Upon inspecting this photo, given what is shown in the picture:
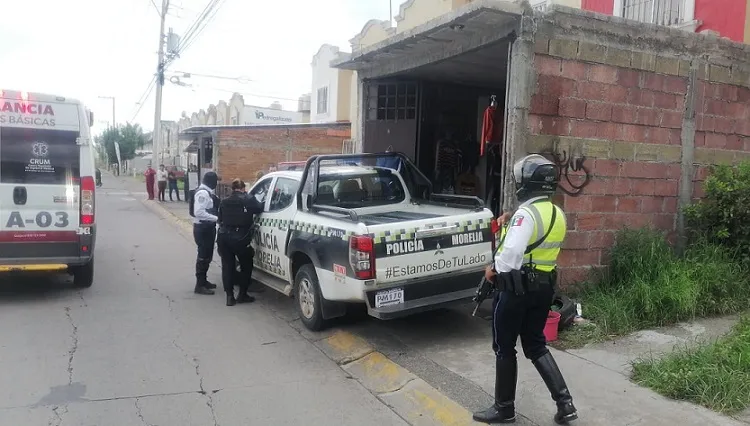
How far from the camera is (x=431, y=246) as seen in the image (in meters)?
5.46

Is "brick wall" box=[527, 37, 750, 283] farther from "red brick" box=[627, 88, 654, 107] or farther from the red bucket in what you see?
the red bucket

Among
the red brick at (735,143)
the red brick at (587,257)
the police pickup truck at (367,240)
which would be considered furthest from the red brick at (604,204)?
the red brick at (735,143)

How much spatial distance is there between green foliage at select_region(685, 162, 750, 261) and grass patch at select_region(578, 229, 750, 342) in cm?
20

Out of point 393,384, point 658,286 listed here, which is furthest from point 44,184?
point 658,286

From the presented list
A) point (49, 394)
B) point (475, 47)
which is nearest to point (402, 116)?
point (475, 47)

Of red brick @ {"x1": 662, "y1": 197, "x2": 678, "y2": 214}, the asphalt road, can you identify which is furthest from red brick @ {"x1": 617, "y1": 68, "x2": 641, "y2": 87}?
the asphalt road

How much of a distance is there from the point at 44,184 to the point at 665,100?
7531 millimetres

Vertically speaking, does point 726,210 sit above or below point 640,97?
below

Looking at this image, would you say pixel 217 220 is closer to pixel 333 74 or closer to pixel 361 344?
pixel 361 344

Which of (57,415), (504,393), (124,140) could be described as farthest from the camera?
(124,140)

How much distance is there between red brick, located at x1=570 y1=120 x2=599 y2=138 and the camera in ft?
21.0

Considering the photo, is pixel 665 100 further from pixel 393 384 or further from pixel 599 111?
pixel 393 384

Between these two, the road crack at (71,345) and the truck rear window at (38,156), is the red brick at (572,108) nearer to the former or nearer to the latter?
the road crack at (71,345)

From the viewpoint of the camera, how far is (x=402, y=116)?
9.69 m
